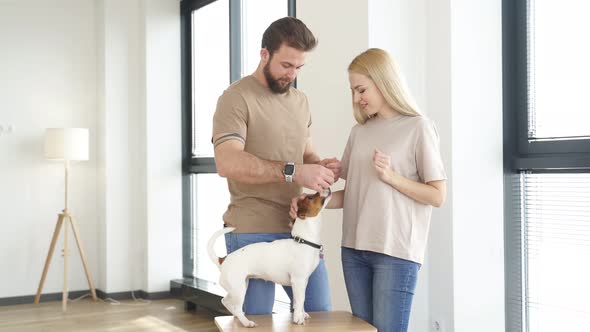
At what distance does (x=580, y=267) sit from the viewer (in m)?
2.92

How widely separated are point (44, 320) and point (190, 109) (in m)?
2.12

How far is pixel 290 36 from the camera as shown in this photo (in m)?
2.24

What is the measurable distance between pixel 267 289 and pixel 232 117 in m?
0.60

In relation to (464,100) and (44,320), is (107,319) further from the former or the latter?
(464,100)

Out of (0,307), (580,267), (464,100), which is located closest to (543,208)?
(580,267)

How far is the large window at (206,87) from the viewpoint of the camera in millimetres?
5145

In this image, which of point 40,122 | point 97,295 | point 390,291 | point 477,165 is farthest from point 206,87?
point 390,291

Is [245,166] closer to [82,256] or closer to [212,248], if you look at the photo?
[212,248]

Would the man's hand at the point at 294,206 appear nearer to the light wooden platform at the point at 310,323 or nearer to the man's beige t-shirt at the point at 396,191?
the man's beige t-shirt at the point at 396,191

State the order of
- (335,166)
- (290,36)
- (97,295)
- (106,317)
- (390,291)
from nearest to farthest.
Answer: (390,291) < (290,36) < (335,166) < (106,317) < (97,295)

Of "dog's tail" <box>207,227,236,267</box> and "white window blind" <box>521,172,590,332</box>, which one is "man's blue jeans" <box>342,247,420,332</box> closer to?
"dog's tail" <box>207,227,236,267</box>

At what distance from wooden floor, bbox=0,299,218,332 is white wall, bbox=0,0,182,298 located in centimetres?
32

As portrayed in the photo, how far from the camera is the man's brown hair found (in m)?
2.24

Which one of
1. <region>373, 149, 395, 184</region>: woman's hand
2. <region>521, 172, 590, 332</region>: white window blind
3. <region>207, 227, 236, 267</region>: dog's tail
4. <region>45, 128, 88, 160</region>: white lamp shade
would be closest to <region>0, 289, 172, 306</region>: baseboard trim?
<region>45, 128, 88, 160</region>: white lamp shade
